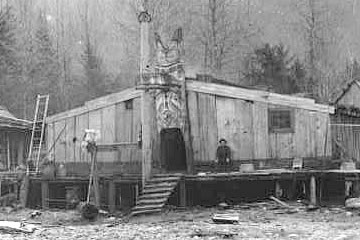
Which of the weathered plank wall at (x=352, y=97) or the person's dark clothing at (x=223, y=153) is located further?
the weathered plank wall at (x=352, y=97)

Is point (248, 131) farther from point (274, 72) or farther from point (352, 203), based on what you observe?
point (274, 72)

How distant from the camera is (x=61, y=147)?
2644 centimetres

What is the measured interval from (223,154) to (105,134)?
5.28 m

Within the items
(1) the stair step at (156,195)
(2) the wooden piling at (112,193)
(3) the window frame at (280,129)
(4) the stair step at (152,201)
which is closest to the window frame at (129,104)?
(2) the wooden piling at (112,193)

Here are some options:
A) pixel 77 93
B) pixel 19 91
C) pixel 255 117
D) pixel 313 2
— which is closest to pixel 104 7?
pixel 77 93

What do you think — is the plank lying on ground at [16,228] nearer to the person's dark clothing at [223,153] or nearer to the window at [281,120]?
the person's dark clothing at [223,153]

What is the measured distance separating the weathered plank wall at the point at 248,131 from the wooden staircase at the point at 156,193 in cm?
254

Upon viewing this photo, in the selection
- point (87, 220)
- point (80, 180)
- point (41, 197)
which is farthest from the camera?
point (41, 197)

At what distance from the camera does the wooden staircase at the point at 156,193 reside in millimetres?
20172

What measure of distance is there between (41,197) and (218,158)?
27.2 ft

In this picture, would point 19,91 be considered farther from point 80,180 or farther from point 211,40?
point 80,180

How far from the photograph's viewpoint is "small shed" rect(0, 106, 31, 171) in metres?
30.4

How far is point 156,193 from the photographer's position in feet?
69.3

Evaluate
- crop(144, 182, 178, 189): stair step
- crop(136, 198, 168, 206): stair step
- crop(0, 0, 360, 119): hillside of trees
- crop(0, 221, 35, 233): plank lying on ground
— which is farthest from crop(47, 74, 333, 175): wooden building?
crop(0, 0, 360, 119): hillside of trees
